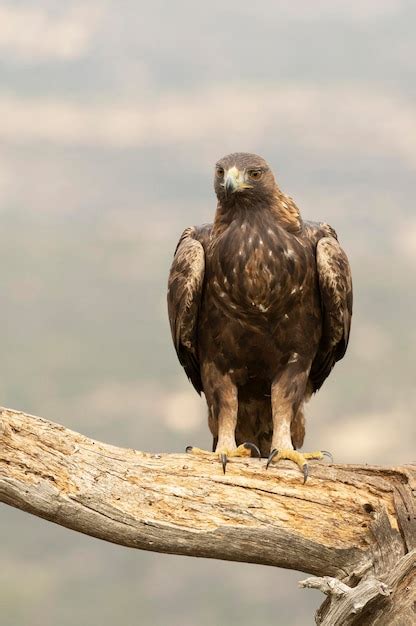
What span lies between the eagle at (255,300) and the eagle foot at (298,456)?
1 centimetres

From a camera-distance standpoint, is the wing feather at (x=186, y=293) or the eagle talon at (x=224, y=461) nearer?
the eagle talon at (x=224, y=461)

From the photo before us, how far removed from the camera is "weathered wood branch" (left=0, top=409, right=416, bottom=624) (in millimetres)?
8312

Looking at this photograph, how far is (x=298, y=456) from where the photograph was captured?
29.9 feet

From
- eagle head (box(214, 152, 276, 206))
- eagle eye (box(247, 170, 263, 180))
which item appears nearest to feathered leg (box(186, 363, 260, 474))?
eagle head (box(214, 152, 276, 206))

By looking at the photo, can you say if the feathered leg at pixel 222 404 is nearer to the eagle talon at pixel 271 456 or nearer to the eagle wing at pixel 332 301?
the eagle talon at pixel 271 456

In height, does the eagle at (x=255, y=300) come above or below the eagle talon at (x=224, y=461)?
above

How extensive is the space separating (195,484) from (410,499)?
1.74m

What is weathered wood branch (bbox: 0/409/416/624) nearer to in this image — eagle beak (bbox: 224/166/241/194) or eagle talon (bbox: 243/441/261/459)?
eagle talon (bbox: 243/441/261/459)

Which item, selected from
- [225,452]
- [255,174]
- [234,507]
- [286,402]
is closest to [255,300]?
[286,402]

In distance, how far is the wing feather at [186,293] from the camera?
9.61 meters

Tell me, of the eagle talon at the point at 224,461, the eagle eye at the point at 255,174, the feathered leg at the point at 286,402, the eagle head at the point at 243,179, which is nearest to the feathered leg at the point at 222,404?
the feathered leg at the point at 286,402

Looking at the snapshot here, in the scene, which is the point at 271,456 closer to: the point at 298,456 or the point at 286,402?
the point at 298,456

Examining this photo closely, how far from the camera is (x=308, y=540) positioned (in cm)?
862

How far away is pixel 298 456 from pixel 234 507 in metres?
0.80
